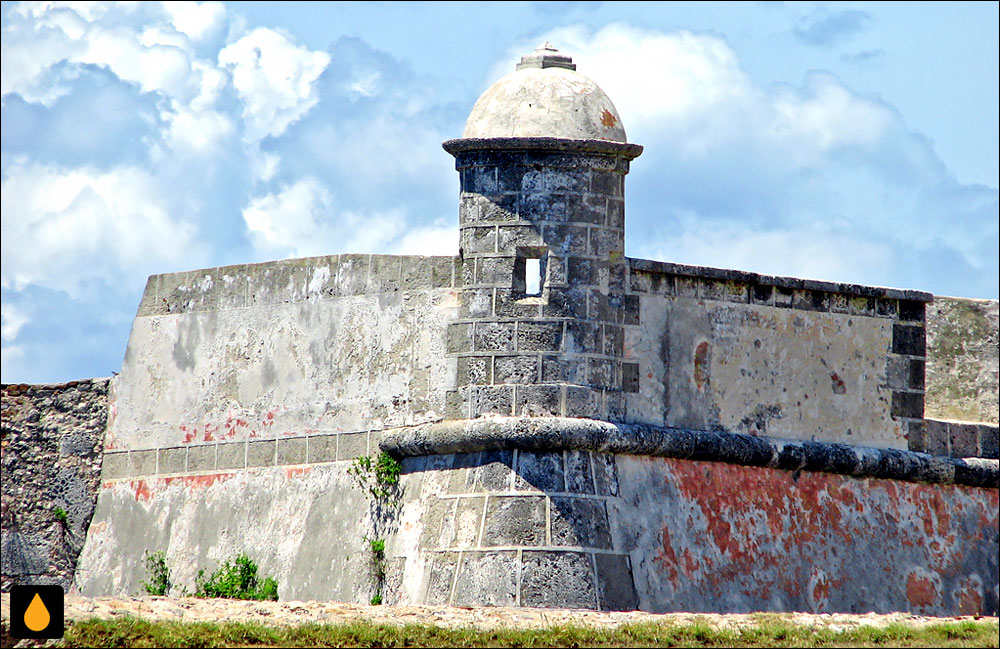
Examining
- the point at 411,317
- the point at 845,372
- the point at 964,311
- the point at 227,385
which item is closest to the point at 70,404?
the point at 227,385

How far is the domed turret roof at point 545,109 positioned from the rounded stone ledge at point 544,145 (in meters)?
0.12

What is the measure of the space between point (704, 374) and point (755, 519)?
1.30 meters

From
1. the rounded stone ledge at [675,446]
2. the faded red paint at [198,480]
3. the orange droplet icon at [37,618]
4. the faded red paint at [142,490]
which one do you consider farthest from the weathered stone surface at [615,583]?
the faded red paint at [142,490]

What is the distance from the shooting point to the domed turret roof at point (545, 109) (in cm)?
1602

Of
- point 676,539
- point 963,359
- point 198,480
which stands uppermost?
point 963,359

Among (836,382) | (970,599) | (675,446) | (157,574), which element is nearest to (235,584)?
(157,574)

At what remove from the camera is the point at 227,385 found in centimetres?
1822

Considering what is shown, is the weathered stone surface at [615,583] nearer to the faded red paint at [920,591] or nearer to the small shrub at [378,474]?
the small shrub at [378,474]

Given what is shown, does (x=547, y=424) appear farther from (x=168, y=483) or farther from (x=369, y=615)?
(x=168, y=483)

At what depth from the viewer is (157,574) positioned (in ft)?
59.9

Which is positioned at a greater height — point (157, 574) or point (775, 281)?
point (775, 281)

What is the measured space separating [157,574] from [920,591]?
22.6 feet

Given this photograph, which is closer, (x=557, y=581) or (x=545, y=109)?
(x=557, y=581)

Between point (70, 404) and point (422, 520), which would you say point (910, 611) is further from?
point (70, 404)
